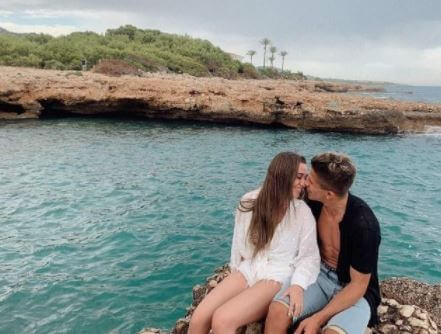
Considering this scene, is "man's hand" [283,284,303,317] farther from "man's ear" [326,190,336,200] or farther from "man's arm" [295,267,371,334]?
"man's ear" [326,190,336,200]

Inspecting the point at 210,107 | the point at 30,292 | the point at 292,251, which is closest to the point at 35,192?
the point at 30,292

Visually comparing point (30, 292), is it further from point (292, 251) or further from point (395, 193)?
point (395, 193)

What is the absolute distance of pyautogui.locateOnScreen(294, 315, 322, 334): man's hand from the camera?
12.0 feet

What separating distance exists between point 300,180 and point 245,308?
1232 mm

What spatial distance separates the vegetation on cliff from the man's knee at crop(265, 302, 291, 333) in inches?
1692

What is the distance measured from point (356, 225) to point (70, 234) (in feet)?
26.1

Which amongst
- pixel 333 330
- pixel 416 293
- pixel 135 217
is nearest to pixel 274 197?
pixel 333 330

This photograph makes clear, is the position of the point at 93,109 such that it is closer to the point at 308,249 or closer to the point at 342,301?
the point at 308,249

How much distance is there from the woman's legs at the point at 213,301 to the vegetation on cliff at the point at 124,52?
42.5 meters

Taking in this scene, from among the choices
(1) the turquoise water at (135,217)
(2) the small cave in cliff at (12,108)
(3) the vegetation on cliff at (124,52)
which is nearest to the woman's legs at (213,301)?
(1) the turquoise water at (135,217)

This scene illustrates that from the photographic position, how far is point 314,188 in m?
4.09

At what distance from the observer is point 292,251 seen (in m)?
4.15

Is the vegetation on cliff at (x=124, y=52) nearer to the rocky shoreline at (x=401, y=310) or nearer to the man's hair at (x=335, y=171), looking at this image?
the rocky shoreline at (x=401, y=310)

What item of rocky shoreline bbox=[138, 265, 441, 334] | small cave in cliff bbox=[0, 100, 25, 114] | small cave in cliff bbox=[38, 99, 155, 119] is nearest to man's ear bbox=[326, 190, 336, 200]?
rocky shoreline bbox=[138, 265, 441, 334]
